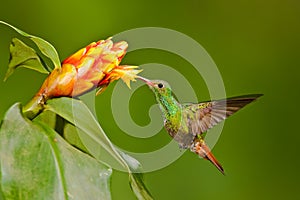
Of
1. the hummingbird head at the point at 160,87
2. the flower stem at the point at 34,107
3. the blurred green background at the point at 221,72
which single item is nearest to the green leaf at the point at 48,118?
the flower stem at the point at 34,107

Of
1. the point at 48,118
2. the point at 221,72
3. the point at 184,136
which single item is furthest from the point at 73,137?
the point at 221,72

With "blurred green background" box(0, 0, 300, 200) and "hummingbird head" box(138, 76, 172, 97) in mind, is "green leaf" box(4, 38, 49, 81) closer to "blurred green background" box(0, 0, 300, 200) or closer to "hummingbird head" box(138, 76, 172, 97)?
"hummingbird head" box(138, 76, 172, 97)

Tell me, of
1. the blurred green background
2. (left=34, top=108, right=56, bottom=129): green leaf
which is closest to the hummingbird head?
(left=34, top=108, right=56, bottom=129): green leaf

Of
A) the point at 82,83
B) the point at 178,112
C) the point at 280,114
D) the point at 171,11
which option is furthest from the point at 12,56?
the point at 280,114

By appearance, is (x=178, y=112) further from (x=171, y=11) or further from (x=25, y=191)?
(x=171, y=11)

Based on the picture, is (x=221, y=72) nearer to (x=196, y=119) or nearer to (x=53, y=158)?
(x=196, y=119)
